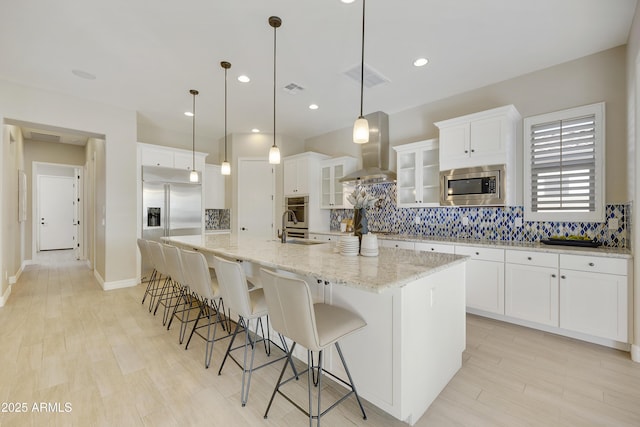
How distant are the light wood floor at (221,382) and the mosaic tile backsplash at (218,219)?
130 inches

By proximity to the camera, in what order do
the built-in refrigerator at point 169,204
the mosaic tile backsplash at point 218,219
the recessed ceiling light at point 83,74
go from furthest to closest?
the mosaic tile backsplash at point 218,219 → the built-in refrigerator at point 169,204 → the recessed ceiling light at point 83,74

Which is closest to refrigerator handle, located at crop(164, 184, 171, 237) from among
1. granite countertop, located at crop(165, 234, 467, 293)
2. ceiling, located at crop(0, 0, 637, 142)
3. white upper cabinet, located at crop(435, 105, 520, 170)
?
ceiling, located at crop(0, 0, 637, 142)

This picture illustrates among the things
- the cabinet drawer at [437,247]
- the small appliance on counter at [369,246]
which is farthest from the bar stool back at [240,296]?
the cabinet drawer at [437,247]

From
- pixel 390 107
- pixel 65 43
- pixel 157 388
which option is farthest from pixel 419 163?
pixel 65 43

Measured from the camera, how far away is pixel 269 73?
338 cm

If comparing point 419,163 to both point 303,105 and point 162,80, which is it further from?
point 162,80

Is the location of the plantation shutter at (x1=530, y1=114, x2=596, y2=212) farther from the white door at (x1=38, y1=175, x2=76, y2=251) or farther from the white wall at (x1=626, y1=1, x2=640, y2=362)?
the white door at (x1=38, y1=175, x2=76, y2=251)

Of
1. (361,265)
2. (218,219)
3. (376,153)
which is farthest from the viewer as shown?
(218,219)

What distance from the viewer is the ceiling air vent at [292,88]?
12.2 ft

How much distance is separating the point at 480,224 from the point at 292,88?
312 centimetres

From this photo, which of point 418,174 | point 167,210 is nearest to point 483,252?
Result: point 418,174

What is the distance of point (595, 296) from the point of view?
8.28 feet

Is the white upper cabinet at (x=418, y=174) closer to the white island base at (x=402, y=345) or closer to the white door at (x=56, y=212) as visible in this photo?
the white island base at (x=402, y=345)

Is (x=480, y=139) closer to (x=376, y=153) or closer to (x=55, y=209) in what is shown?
(x=376, y=153)
